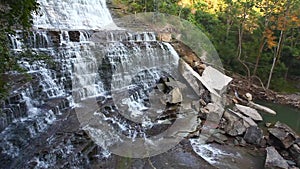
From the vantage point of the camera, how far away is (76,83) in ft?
Result: 25.7

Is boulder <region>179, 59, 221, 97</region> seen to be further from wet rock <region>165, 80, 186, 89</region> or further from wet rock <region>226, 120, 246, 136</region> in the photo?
wet rock <region>226, 120, 246, 136</region>

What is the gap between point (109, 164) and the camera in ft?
16.4

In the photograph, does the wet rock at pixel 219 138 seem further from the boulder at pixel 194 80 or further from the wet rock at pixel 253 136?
the boulder at pixel 194 80

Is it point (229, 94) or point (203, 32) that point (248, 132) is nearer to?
point (229, 94)

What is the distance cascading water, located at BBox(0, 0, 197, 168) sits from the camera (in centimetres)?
498

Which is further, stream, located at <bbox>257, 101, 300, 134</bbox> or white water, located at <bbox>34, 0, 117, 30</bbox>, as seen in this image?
white water, located at <bbox>34, 0, 117, 30</bbox>

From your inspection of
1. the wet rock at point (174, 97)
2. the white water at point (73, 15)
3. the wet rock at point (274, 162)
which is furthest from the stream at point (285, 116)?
the white water at point (73, 15)

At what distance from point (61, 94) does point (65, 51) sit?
1.55 metres

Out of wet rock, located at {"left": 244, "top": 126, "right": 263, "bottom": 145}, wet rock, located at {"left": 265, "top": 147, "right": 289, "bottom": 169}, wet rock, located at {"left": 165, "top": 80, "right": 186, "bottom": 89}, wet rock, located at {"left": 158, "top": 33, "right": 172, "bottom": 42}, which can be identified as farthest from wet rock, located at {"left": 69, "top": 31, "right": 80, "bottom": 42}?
wet rock, located at {"left": 265, "top": 147, "right": 289, "bottom": 169}

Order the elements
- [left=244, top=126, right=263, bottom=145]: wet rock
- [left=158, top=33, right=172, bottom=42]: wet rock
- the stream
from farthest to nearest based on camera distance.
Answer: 1. [left=158, top=33, right=172, bottom=42]: wet rock
2. the stream
3. [left=244, top=126, right=263, bottom=145]: wet rock

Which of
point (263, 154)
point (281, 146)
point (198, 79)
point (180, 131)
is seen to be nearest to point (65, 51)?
point (180, 131)

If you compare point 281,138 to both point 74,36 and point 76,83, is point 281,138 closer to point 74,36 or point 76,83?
point 76,83

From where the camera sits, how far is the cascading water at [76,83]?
16.3 feet

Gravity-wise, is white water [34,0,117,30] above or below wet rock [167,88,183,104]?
above
